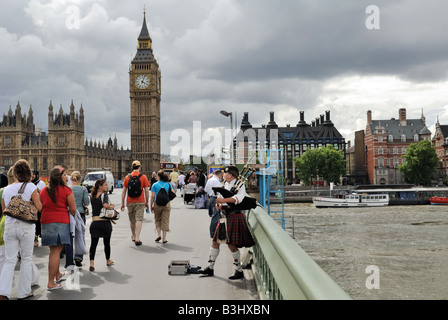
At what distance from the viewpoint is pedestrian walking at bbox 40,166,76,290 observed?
657 centimetres

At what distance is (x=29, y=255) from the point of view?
6086 mm

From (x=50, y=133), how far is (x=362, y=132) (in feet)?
258

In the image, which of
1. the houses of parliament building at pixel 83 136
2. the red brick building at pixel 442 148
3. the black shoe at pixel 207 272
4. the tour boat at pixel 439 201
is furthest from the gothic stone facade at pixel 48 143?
the black shoe at pixel 207 272

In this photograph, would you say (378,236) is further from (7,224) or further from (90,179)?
(7,224)

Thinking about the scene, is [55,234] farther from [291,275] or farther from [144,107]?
[144,107]

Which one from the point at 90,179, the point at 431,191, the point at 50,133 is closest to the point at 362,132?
the point at 431,191

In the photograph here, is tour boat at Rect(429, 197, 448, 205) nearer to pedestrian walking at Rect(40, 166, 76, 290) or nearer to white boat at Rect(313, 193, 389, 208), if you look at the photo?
white boat at Rect(313, 193, 389, 208)

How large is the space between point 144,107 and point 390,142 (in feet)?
214

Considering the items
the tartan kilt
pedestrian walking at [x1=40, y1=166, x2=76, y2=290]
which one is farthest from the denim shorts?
the tartan kilt

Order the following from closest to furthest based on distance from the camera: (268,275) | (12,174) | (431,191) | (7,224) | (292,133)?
(268,275)
(7,224)
(12,174)
(431,191)
(292,133)

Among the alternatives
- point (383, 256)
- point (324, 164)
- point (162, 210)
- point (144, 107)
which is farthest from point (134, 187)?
point (144, 107)

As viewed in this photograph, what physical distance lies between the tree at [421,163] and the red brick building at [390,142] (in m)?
11.9

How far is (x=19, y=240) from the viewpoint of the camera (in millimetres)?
5988

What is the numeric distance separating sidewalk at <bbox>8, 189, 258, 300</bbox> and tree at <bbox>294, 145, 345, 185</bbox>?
9112 cm
